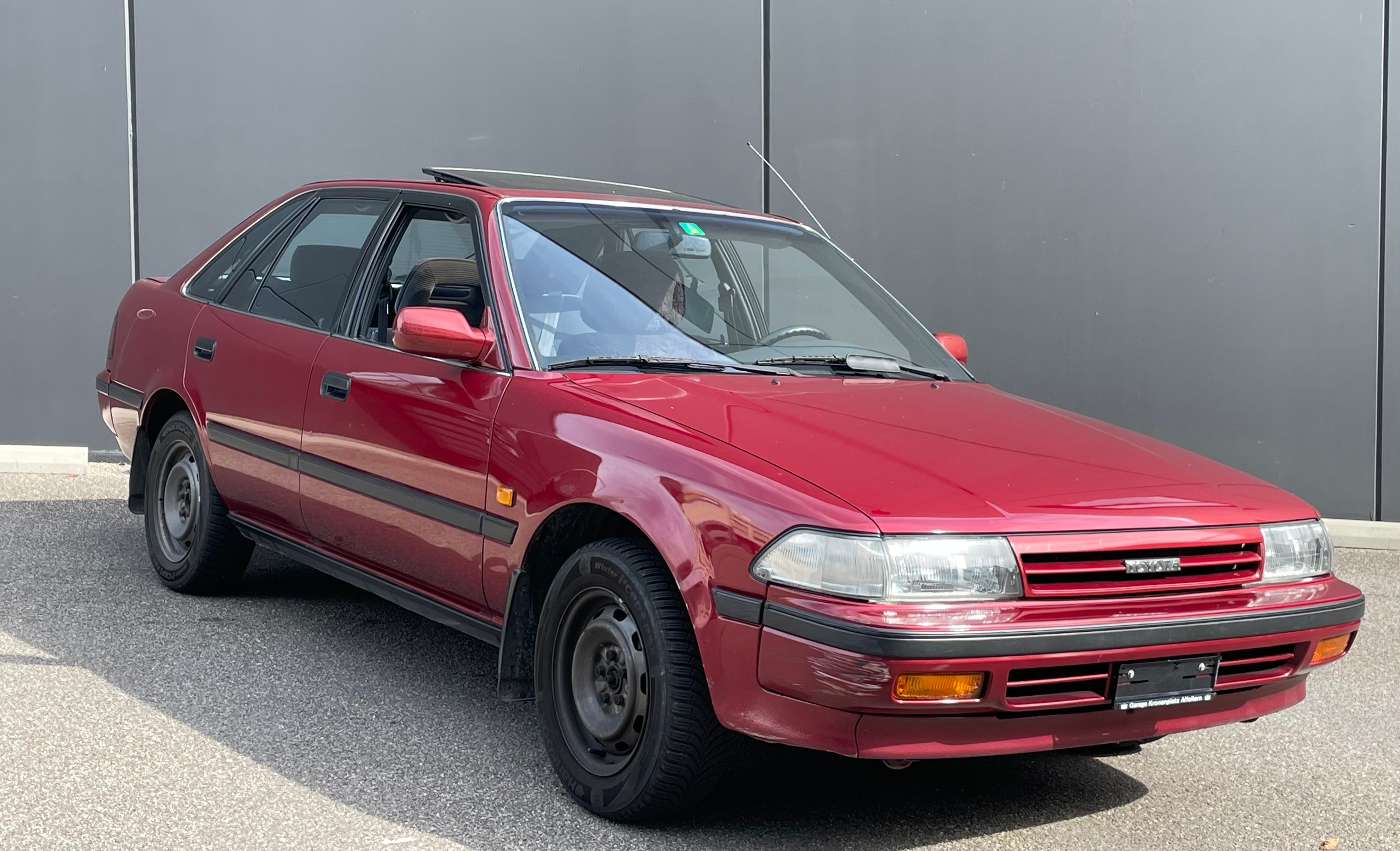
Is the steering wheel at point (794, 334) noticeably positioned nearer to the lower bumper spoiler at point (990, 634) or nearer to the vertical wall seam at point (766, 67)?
the lower bumper spoiler at point (990, 634)

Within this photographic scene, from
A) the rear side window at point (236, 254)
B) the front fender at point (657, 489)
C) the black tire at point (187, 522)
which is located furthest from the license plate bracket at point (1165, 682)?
the rear side window at point (236, 254)

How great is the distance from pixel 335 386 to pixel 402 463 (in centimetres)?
50

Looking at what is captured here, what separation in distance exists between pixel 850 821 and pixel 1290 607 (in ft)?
3.93

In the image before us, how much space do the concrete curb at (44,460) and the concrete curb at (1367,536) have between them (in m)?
7.48

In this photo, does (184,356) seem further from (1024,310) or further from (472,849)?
(1024,310)

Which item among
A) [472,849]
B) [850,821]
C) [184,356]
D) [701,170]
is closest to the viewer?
[472,849]

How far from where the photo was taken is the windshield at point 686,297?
3848mm

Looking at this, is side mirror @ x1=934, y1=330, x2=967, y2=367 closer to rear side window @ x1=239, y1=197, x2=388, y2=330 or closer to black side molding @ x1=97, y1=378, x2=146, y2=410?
rear side window @ x1=239, y1=197, x2=388, y2=330

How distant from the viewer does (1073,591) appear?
2.90 metres

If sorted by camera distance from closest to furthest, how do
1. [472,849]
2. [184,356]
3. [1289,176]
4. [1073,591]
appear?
[1073,591] → [472,849] → [184,356] → [1289,176]

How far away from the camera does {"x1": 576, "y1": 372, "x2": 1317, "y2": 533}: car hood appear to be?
2.94 metres

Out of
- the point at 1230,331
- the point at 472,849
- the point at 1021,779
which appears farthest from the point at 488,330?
the point at 1230,331

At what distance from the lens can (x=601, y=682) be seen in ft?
11.1

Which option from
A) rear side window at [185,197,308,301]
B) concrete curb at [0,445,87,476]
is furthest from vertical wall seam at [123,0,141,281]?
rear side window at [185,197,308,301]
